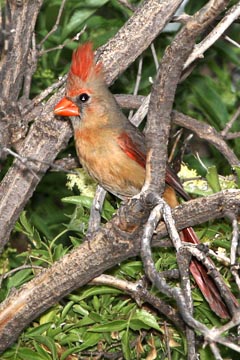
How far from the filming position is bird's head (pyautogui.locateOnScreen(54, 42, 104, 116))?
11.8 feet

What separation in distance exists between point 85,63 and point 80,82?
123mm

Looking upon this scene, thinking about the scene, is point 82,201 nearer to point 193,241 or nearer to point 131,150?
point 131,150

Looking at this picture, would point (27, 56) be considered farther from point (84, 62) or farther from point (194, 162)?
point (194, 162)

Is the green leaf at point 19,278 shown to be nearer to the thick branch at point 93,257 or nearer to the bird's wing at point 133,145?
the thick branch at point 93,257

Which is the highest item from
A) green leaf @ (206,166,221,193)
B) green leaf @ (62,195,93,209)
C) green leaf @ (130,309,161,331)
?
green leaf @ (206,166,221,193)

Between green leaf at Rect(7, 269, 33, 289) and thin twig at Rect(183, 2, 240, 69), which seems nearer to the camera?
thin twig at Rect(183, 2, 240, 69)

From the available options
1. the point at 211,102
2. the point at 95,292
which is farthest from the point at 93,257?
the point at 211,102

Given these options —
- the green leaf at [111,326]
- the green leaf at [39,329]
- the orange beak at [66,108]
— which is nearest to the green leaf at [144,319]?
the green leaf at [111,326]

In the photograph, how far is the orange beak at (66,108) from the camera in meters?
3.62

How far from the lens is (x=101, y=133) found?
3.82 meters

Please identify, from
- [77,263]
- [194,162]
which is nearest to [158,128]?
[77,263]

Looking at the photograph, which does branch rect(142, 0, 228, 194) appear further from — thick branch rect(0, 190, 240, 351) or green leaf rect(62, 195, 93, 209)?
green leaf rect(62, 195, 93, 209)

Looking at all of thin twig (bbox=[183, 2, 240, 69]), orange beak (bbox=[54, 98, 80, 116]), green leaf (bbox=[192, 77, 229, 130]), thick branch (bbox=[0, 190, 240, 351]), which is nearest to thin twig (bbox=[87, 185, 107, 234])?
thick branch (bbox=[0, 190, 240, 351])

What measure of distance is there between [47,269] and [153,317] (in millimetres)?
399
